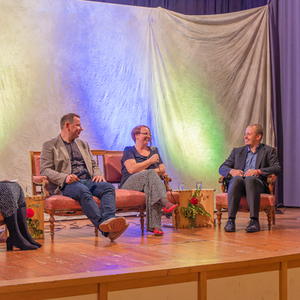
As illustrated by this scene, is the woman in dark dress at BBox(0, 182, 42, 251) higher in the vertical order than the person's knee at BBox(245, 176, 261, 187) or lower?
lower

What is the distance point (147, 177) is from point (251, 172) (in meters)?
1.04

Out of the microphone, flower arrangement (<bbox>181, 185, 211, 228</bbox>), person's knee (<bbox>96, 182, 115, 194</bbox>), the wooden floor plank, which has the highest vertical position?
the microphone

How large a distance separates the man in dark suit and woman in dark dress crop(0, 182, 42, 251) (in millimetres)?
1793

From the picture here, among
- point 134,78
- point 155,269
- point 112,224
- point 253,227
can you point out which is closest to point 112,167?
point 112,224

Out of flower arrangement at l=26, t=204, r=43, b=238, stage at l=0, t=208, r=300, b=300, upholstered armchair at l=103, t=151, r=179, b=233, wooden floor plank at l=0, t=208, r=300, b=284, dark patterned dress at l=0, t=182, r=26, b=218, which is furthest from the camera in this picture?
upholstered armchair at l=103, t=151, r=179, b=233

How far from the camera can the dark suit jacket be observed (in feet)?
12.8

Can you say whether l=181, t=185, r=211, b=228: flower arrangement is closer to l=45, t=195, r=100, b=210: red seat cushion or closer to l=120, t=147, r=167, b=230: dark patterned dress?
l=120, t=147, r=167, b=230: dark patterned dress

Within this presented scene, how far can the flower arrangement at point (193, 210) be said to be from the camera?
13.1 ft

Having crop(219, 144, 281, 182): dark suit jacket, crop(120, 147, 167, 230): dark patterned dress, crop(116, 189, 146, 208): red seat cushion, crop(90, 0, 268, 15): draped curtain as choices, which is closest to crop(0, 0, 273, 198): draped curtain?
crop(90, 0, 268, 15): draped curtain

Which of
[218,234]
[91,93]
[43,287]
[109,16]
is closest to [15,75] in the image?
[91,93]

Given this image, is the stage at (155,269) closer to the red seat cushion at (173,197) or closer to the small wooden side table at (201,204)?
the red seat cushion at (173,197)

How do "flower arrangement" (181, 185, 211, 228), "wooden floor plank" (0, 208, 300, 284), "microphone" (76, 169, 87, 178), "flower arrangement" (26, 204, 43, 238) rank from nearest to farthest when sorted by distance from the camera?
"wooden floor plank" (0, 208, 300, 284) → "flower arrangement" (26, 204, 43, 238) → "microphone" (76, 169, 87, 178) → "flower arrangement" (181, 185, 211, 228)

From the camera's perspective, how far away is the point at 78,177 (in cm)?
359

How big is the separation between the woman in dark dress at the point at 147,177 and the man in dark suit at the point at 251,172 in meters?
0.68
